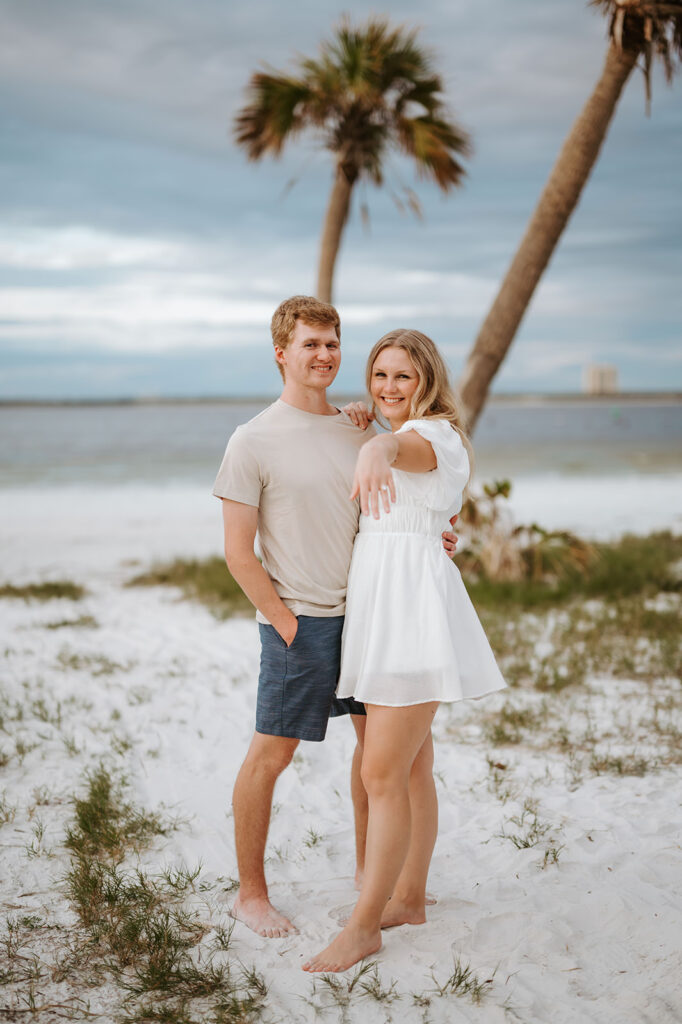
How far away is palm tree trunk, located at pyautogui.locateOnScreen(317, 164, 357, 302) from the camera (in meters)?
10.2

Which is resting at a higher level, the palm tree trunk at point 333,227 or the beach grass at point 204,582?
the palm tree trunk at point 333,227

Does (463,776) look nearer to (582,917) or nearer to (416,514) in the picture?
(582,917)

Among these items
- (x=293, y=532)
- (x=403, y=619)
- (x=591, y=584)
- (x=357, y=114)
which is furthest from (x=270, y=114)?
(x=403, y=619)

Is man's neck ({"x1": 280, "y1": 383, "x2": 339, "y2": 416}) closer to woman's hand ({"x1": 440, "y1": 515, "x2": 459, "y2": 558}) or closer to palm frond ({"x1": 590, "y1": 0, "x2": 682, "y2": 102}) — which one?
woman's hand ({"x1": 440, "y1": 515, "x2": 459, "y2": 558})

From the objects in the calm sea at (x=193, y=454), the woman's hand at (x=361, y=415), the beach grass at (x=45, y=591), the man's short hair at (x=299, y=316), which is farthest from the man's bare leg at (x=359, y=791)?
the calm sea at (x=193, y=454)

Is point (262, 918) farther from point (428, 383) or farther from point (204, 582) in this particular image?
point (204, 582)

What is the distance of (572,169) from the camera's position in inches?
319

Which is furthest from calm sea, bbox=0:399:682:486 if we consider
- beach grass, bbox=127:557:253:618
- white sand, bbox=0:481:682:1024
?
white sand, bbox=0:481:682:1024

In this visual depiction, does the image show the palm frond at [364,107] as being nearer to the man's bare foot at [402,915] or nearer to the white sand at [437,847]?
the white sand at [437,847]

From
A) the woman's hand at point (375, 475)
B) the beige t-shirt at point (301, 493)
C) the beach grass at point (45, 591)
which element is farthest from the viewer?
the beach grass at point (45, 591)

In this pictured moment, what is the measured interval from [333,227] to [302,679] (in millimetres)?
Answer: 8427

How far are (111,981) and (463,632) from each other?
64.7 inches

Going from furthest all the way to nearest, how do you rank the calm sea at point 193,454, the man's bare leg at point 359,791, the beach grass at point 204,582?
the calm sea at point 193,454
the beach grass at point 204,582
the man's bare leg at point 359,791

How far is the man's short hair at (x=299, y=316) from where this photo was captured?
291 cm
